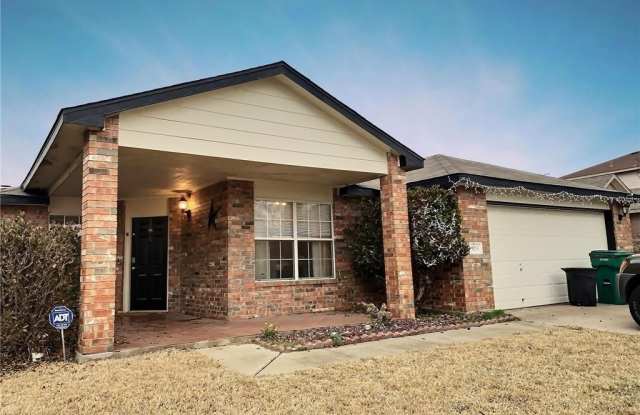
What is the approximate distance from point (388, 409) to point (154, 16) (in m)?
10.7

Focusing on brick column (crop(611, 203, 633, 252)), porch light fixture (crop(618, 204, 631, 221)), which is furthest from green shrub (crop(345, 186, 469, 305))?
porch light fixture (crop(618, 204, 631, 221))

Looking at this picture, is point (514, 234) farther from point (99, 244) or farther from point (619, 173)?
point (619, 173)

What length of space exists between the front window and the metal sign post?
4.07 meters

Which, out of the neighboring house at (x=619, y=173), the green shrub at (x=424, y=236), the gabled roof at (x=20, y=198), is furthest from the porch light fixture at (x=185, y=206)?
the neighboring house at (x=619, y=173)

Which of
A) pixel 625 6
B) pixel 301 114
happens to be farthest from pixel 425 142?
pixel 301 114

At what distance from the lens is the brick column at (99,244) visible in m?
5.09

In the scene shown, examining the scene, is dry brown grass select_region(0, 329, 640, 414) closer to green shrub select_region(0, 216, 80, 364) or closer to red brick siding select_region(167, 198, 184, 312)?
green shrub select_region(0, 216, 80, 364)

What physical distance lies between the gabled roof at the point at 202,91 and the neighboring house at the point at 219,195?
2 cm

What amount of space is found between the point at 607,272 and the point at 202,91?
10.2m

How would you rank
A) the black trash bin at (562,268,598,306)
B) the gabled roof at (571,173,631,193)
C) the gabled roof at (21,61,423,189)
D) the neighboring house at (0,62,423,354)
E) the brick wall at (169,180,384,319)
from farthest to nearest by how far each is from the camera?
1. the gabled roof at (571,173,631,193)
2. the black trash bin at (562,268,598,306)
3. the brick wall at (169,180,384,319)
4. the neighboring house at (0,62,423,354)
5. the gabled roof at (21,61,423,189)

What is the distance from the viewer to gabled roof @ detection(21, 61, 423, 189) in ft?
17.4

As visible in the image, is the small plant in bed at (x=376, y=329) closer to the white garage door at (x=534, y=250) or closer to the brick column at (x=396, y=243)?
the brick column at (x=396, y=243)

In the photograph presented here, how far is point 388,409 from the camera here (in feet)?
11.1

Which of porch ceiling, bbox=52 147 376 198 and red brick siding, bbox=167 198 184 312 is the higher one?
porch ceiling, bbox=52 147 376 198
